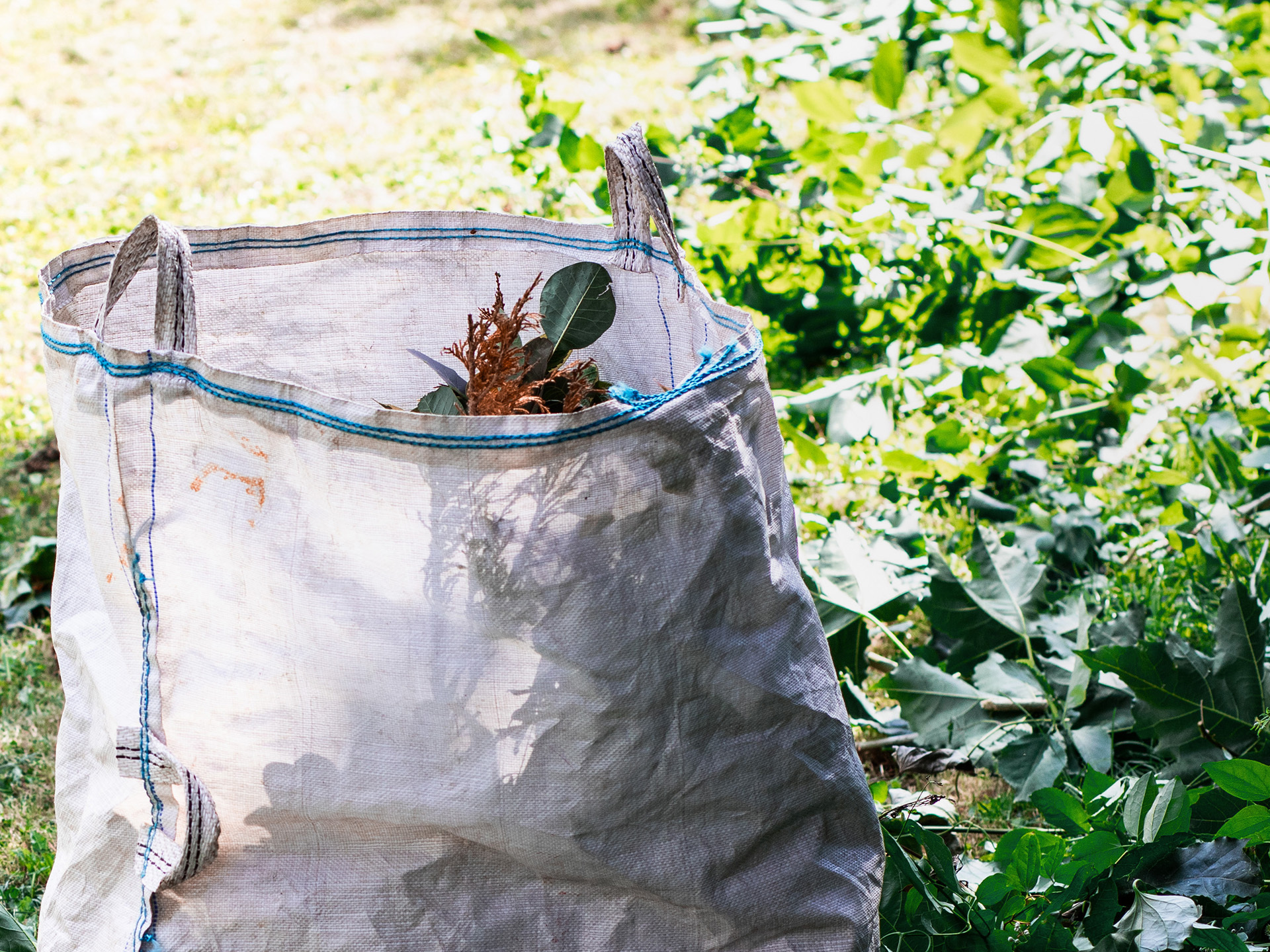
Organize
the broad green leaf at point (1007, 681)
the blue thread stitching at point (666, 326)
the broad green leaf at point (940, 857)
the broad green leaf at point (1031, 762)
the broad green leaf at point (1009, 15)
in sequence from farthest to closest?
the broad green leaf at point (1009, 15) < the broad green leaf at point (1007, 681) < the broad green leaf at point (1031, 762) < the blue thread stitching at point (666, 326) < the broad green leaf at point (940, 857)

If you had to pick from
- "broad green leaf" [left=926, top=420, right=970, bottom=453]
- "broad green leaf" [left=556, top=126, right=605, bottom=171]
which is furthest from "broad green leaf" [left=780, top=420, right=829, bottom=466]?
"broad green leaf" [left=556, top=126, right=605, bottom=171]

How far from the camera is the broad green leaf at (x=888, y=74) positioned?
2496 mm

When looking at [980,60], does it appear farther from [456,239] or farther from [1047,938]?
[1047,938]

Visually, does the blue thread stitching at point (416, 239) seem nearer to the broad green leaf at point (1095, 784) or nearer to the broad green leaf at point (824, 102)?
the broad green leaf at point (1095, 784)

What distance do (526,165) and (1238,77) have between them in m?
1.91

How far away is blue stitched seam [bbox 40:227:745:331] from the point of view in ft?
4.12

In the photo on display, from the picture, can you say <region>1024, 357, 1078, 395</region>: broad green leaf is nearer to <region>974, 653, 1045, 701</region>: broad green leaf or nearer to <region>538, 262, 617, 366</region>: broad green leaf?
<region>974, 653, 1045, 701</region>: broad green leaf

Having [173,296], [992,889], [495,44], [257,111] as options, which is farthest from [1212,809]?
[257,111]

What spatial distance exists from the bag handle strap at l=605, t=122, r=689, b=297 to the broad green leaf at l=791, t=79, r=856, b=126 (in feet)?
4.42

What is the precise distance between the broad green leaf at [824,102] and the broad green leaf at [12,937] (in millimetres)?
2122

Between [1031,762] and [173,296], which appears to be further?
[1031,762]


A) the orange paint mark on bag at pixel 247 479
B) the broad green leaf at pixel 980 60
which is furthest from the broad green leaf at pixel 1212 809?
the broad green leaf at pixel 980 60

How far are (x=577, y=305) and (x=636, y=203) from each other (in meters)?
0.17

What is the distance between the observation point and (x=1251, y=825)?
43.3 inches
